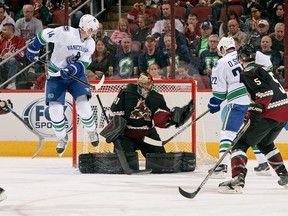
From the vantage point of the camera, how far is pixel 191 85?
880cm

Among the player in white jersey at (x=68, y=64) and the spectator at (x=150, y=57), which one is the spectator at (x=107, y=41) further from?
the player in white jersey at (x=68, y=64)

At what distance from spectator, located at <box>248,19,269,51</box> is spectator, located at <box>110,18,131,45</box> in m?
1.47

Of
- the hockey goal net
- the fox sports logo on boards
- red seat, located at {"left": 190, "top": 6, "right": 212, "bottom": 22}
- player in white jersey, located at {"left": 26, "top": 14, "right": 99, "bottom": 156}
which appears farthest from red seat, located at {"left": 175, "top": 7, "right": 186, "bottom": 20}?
the fox sports logo on boards

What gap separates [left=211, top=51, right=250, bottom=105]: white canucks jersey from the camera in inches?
301

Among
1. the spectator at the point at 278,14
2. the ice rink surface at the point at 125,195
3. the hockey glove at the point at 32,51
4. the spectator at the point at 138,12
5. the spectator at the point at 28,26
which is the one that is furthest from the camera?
the spectator at the point at 28,26

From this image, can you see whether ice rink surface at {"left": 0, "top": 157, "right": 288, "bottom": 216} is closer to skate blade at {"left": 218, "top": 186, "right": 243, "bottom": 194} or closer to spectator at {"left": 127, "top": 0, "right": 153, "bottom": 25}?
skate blade at {"left": 218, "top": 186, "right": 243, "bottom": 194}

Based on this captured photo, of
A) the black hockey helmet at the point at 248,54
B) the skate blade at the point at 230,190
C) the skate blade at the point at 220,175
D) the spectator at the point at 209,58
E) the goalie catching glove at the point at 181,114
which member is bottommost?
the skate blade at the point at 220,175

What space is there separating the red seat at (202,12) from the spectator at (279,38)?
851 millimetres

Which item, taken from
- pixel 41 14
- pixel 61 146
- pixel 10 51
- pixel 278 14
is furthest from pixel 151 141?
pixel 41 14

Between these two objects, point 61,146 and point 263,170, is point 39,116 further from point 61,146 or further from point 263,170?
point 263,170

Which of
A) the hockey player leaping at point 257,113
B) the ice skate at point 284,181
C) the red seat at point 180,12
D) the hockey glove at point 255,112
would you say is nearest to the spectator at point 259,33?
the red seat at point 180,12

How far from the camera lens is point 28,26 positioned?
1113 cm

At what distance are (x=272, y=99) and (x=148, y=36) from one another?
390 centimetres

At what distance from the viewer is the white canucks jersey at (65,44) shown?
28.0 feet
